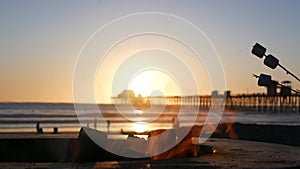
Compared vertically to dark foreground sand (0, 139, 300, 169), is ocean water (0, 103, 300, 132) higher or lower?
lower

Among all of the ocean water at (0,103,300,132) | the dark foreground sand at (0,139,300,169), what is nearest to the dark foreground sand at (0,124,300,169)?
the dark foreground sand at (0,139,300,169)

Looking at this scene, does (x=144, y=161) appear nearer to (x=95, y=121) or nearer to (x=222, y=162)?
(x=222, y=162)

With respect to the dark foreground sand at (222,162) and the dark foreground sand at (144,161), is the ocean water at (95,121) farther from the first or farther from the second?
the dark foreground sand at (222,162)

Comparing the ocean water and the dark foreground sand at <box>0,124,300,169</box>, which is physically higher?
the dark foreground sand at <box>0,124,300,169</box>

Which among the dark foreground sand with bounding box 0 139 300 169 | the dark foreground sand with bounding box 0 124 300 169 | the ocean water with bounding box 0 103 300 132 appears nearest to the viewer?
the dark foreground sand with bounding box 0 139 300 169

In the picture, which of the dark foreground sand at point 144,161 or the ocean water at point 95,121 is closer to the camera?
the dark foreground sand at point 144,161

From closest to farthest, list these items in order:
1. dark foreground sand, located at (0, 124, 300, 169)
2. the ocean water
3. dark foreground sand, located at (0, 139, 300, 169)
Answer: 1. dark foreground sand, located at (0, 139, 300, 169)
2. dark foreground sand, located at (0, 124, 300, 169)
3. the ocean water

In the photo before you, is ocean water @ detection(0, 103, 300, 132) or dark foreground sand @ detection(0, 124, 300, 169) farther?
ocean water @ detection(0, 103, 300, 132)

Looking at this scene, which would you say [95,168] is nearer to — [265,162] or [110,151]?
[110,151]

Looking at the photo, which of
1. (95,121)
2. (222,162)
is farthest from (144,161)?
(95,121)

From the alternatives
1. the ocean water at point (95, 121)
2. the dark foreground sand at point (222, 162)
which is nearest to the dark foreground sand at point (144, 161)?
the dark foreground sand at point (222, 162)

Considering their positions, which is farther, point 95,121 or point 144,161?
point 95,121

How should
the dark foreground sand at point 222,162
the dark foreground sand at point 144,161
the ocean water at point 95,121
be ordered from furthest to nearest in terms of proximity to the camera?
the ocean water at point 95,121
the dark foreground sand at point 144,161
the dark foreground sand at point 222,162

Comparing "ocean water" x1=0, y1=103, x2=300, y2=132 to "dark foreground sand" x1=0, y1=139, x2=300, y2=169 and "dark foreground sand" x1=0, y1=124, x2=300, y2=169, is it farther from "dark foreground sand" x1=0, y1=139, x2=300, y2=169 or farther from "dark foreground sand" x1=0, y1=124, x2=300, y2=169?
"dark foreground sand" x1=0, y1=139, x2=300, y2=169
